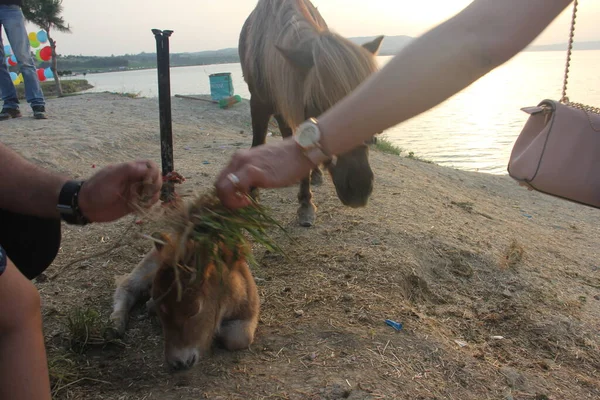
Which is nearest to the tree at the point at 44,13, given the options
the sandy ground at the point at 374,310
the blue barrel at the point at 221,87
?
the blue barrel at the point at 221,87

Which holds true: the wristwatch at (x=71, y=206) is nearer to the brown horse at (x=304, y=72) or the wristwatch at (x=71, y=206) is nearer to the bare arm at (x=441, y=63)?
the bare arm at (x=441, y=63)

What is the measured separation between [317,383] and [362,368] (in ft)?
0.89

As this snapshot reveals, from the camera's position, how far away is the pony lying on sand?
6.84 ft

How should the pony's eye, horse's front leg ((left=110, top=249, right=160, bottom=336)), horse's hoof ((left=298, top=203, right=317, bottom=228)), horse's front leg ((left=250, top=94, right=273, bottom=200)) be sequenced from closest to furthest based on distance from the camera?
the pony's eye, horse's front leg ((left=110, top=249, right=160, bottom=336)), horse's hoof ((left=298, top=203, right=317, bottom=228)), horse's front leg ((left=250, top=94, right=273, bottom=200))

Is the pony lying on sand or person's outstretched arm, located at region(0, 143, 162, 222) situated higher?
person's outstretched arm, located at region(0, 143, 162, 222)

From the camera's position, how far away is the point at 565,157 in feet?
6.17

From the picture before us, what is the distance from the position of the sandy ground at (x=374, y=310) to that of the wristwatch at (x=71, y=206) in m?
0.19

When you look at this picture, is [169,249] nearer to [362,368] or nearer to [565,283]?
[362,368]

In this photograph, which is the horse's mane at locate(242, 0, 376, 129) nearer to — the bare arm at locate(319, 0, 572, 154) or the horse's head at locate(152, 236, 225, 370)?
the horse's head at locate(152, 236, 225, 370)

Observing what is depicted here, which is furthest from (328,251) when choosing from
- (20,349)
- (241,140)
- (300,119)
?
(241,140)

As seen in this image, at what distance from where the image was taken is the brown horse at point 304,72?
11.8 ft

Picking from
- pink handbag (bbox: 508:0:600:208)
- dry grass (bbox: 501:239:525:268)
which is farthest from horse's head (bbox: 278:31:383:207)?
pink handbag (bbox: 508:0:600:208)

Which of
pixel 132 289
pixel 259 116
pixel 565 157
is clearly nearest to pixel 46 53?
pixel 259 116

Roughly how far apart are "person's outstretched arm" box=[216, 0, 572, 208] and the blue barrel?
487 inches
